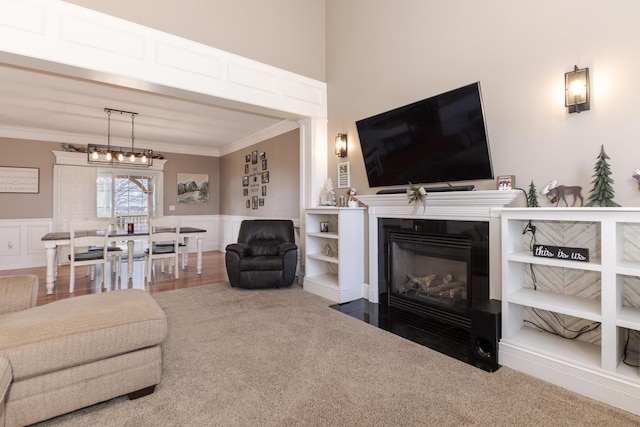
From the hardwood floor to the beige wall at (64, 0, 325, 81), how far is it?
10.6 feet

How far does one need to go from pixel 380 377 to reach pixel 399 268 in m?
1.69

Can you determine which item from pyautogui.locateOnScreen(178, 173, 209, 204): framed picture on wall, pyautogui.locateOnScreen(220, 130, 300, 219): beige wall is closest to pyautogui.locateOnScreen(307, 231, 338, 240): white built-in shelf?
pyautogui.locateOnScreen(220, 130, 300, 219): beige wall

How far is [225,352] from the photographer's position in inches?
97.7

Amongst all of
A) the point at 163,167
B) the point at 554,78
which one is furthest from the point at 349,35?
the point at 163,167

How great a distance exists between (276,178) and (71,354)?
15.7 ft

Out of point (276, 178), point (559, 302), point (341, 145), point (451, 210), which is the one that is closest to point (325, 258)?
point (341, 145)

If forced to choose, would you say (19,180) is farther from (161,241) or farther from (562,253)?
(562,253)

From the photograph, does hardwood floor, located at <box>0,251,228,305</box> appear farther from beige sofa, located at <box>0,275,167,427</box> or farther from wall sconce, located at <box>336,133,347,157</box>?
wall sconce, located at <box>336,133,347,157</box>

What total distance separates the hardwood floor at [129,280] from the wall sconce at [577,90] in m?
4.60

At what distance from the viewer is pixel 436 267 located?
3.30 metres

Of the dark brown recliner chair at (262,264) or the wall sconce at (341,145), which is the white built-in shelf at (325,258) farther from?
the wall sconce at (341,145)

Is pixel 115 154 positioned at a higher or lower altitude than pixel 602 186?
higher

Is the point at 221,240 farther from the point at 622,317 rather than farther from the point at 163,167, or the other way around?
the point at 622,317

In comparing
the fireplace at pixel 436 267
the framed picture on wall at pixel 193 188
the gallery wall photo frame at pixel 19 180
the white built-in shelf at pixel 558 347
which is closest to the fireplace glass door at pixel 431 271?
the fireplace at pixel 436 267
